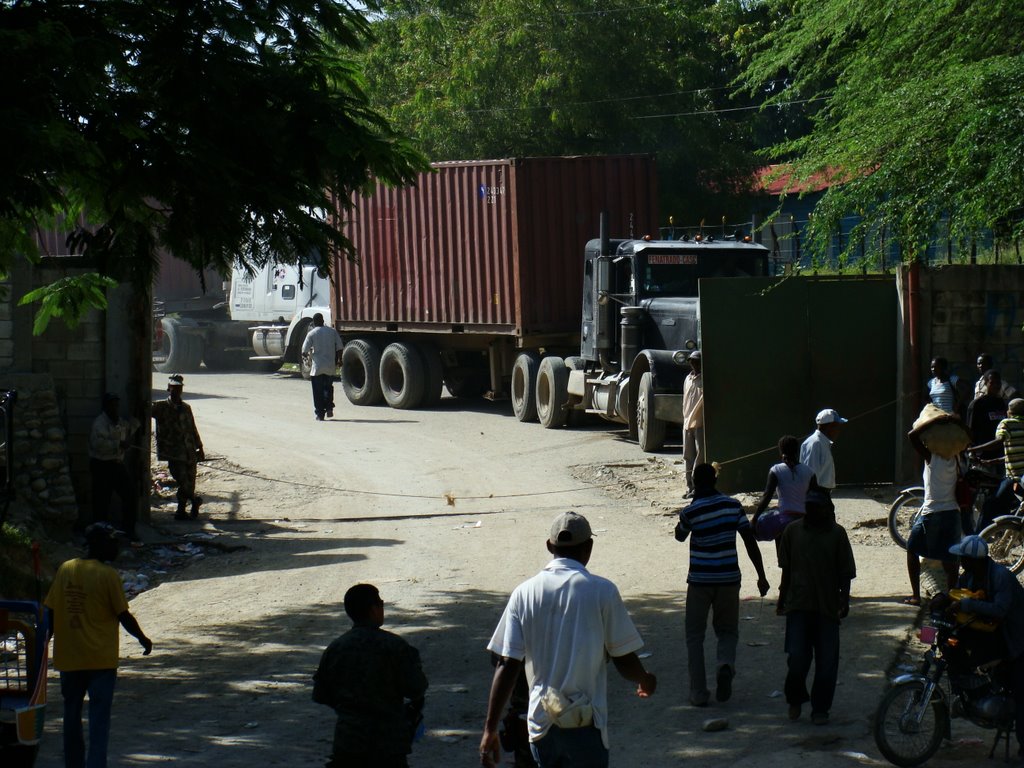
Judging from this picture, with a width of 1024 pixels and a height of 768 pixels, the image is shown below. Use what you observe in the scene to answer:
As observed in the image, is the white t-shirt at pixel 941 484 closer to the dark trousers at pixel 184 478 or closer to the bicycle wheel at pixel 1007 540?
the bicycle wheel at pixel 1007 540

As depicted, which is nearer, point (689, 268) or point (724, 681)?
point (724, 681)

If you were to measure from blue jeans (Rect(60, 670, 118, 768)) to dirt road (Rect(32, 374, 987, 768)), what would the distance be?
50 cm

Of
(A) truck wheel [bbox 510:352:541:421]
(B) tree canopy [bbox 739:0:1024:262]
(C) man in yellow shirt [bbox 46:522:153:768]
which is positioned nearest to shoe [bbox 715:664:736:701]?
(C) man in yellow shirt [bbox 46:522:153:768]

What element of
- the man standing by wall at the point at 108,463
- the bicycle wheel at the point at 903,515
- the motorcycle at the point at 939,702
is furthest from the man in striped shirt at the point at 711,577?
the man standing by wall at the point at 108,463

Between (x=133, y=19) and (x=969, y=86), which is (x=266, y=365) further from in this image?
(x=133, y=19)

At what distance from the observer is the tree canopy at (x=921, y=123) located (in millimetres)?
11398

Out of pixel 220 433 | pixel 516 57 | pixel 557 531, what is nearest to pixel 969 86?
pixel 557 531

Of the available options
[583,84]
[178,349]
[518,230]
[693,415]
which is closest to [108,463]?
[693,415]

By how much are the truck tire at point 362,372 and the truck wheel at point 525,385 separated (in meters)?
3.51

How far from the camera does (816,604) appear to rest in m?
6.67

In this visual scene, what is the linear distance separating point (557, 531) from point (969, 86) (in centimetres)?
900

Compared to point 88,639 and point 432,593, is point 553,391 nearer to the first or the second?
point 432,593

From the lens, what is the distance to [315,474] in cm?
1574

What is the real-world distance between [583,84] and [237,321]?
10162mm
